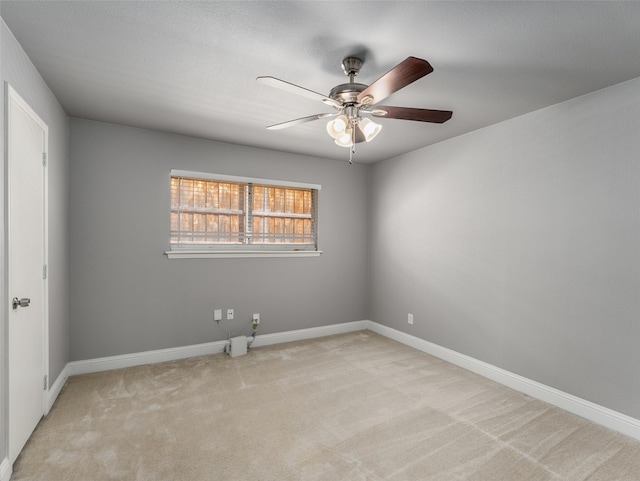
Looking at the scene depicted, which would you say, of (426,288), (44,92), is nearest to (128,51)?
(44,92)

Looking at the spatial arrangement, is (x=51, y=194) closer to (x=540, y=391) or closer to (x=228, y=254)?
(x=228, y=254)

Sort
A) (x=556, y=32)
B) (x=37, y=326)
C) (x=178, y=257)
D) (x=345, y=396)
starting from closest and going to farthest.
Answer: (x=556, y=32) → (x=37, y=326) → (x=345, y=396) → (x=178, y=257)

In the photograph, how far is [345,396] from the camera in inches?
110

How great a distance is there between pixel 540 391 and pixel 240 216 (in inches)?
Result: 136

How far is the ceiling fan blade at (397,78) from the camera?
1.46 meters

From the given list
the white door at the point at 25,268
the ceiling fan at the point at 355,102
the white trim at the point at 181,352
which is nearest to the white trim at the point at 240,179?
the white door at the point at 25,268

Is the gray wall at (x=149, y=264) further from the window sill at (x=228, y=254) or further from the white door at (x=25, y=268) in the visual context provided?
the white door at (x=25, y=268)

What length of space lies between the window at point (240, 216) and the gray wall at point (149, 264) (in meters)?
0.11

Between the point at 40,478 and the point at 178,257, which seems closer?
the point at 40,478

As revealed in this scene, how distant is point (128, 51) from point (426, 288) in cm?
352

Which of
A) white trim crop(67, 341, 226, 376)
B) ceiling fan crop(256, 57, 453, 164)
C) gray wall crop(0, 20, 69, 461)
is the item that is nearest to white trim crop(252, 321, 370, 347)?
white trim crop(67, 341, 226, 376)

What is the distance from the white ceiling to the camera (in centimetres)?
162

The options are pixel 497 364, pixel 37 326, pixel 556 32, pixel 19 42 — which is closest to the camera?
pixel 556 32

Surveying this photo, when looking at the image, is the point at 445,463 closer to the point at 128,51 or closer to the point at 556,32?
the point at 556,32
